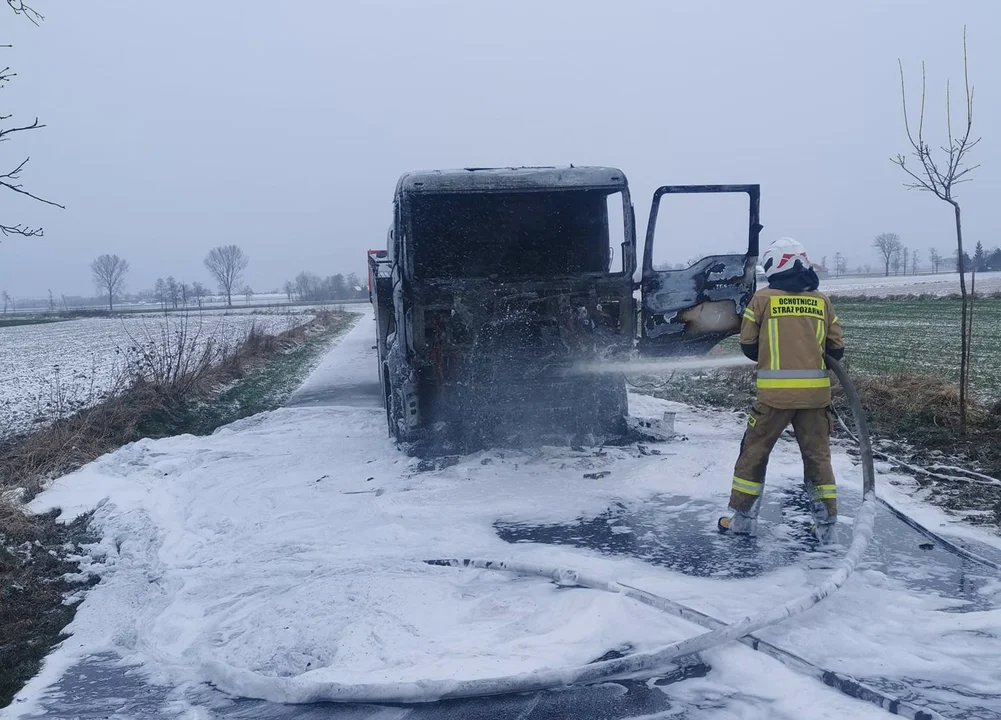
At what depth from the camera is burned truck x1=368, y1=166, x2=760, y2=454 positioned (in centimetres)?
729

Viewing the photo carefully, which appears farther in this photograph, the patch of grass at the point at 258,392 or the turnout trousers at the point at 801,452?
the patch of grass at the point at 258,392

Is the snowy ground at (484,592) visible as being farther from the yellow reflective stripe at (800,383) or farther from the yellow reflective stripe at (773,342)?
the yellow reflective stripe at (773,342)

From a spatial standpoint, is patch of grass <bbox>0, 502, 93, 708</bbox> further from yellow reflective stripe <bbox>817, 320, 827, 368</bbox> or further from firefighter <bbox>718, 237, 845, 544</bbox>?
yellow reflective stripe <bbox>817, 320, 827, 368</bbox>

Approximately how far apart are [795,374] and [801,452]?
50cm

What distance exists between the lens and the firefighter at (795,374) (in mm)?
4832

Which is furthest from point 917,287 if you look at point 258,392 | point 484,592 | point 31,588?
point 31,588

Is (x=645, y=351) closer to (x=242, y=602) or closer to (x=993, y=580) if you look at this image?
(x=993, y=580)

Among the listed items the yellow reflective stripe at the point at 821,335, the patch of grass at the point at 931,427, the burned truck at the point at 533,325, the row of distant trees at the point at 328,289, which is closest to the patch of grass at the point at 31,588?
the burned truck at the point at 533,325

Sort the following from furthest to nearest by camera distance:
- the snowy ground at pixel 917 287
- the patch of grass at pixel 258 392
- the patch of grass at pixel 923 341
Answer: the snowy ground at pixel 917 287
the patch of grass at pixel 923 341
the patch of grass at pixel 258 392

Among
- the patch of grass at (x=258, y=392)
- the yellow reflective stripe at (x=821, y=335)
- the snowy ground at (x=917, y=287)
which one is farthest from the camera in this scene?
the snowy ground at (x=917, y=287)

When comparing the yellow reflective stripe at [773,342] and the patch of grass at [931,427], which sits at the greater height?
the yellow reflective stripe at [773,342]

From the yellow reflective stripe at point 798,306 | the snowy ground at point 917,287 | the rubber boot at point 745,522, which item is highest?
the snowy ground at point 917,287

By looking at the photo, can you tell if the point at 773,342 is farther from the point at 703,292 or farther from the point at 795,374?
the point at 703,292

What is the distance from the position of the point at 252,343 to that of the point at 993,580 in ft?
60.9
